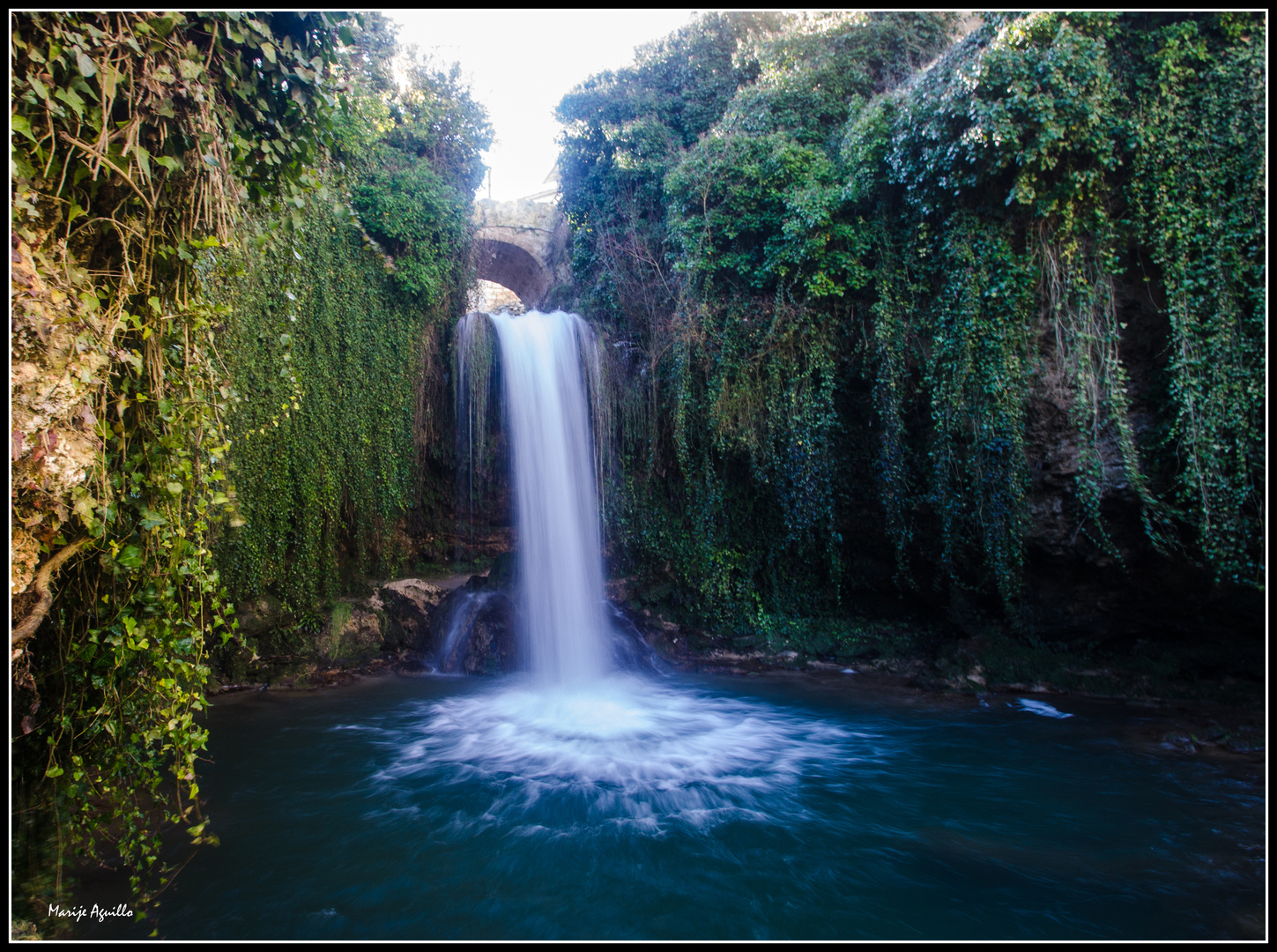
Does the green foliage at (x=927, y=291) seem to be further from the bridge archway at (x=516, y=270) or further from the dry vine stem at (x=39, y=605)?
the dry vine stem at (x=39, y=605)

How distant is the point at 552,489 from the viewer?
9953 millimetres

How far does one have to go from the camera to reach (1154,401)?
6.77m

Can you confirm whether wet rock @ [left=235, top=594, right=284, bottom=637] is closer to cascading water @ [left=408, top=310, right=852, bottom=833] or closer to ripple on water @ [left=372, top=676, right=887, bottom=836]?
cascading water @ [left=408, top=310, right=852, bottom=833]

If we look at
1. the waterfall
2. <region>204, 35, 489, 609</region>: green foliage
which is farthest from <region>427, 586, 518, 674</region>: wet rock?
<region>204, 35, 489, 609</region>: green foliage

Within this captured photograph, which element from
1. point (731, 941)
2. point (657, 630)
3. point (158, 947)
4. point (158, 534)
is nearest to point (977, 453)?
point (657, 630)

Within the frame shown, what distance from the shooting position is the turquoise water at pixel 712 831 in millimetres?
3520

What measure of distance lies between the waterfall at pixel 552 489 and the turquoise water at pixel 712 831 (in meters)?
2.80

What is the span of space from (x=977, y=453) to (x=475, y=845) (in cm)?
683

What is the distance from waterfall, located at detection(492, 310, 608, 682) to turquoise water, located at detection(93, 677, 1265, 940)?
280 cm

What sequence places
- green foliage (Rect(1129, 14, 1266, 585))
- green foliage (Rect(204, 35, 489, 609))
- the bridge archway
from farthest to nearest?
the bridge archway → green foliage (Rect(204, 35, 489, 609)) → green foliage (Rect(1129, 14, 1266, 585))

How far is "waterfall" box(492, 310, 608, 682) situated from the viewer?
983 centimetres

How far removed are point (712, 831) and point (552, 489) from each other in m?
6.31

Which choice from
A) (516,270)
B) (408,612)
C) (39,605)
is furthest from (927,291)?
(516,270)

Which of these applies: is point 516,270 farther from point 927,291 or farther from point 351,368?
point 927,291
